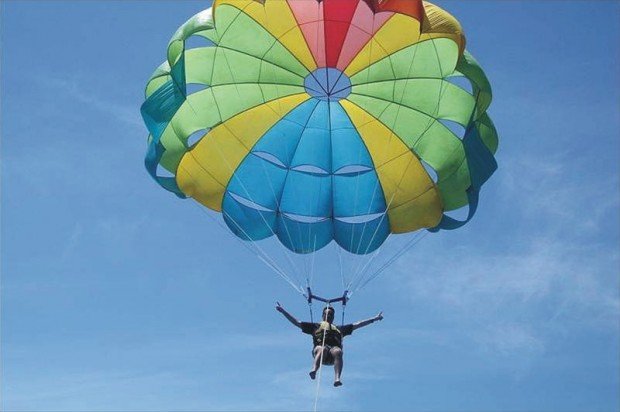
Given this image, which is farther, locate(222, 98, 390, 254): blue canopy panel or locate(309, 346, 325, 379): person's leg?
locate(222, 98, 390, 254): blue canopy panel

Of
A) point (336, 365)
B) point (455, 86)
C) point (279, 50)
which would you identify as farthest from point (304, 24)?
point (336, 365)

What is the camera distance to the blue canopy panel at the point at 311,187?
13.3 meters

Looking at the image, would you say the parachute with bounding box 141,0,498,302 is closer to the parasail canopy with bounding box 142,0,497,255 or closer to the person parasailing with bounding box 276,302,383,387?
the parasail canopy with bounding box 142,0,497,255

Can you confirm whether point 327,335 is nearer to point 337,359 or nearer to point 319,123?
point 337,359

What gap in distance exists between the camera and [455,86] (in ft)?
41.3

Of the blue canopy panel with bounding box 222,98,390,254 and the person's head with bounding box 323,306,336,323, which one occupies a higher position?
the blue canopy panel with bounding box 222,98,390,254

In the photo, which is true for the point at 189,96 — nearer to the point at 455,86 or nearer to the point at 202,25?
the point at 202,25

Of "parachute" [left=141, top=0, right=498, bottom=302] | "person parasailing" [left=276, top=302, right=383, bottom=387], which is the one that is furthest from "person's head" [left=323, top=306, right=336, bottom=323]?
"parachute" [left=141, top=0, right=498, bottom=302]

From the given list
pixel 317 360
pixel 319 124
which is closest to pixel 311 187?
pixel 319 124

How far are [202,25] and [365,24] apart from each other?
2.37 meters

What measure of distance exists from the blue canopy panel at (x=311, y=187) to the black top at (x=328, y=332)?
76.6 inches

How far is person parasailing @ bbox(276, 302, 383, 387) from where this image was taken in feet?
36.9

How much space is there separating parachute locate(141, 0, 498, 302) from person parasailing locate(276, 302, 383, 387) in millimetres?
1861

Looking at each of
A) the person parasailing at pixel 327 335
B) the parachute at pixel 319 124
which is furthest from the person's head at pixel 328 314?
the parachute at pixel 319 124
